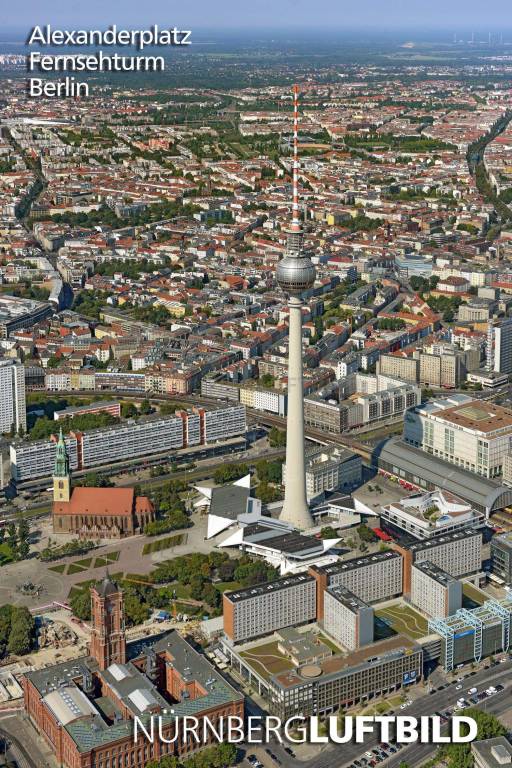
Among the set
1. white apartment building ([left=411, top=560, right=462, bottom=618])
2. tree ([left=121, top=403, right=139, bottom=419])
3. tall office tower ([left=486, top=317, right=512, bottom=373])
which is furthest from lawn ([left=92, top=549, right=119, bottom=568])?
tall office tower ([left=486, top=317, right=512, bottom=373])

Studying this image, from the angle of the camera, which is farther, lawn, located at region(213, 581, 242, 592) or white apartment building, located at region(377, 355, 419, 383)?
white apartment building, located at region(377, 355, 419, 383)

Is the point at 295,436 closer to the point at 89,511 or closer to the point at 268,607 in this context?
the point at 89,511

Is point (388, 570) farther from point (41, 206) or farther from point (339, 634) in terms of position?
point (41, 206)

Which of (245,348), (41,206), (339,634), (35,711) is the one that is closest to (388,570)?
(339,634)

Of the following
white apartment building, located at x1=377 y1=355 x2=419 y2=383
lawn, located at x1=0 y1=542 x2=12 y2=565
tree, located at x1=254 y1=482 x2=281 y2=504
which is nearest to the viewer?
lawn, located at x1=0 y1=542 x2=12 y2=565

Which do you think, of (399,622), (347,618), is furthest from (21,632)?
(399,622)

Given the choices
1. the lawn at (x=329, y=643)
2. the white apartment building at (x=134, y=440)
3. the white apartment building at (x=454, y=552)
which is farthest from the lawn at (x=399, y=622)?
the white apartment building at (x=134, y=440)

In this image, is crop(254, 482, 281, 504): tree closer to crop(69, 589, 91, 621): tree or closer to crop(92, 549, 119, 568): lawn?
crop(92, 549, 119, 568): lawn
